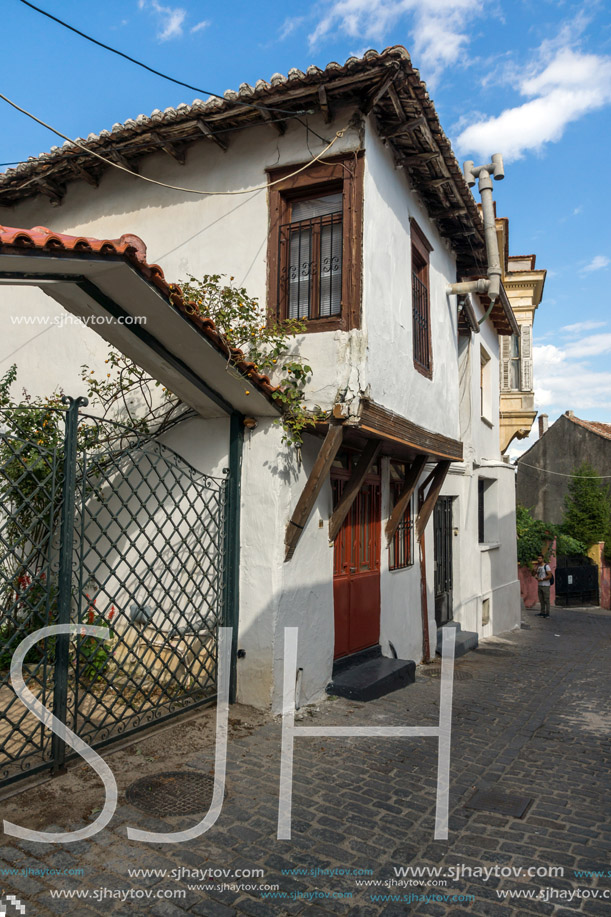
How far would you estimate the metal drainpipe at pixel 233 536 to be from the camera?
234 inches

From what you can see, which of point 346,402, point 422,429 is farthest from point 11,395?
point 422,429

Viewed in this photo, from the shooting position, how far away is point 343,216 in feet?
20.4

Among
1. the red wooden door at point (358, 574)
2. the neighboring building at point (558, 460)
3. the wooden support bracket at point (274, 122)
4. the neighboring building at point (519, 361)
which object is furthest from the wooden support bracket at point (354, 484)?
the neighboring building at point (558, 460)

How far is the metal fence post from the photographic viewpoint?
4281mm

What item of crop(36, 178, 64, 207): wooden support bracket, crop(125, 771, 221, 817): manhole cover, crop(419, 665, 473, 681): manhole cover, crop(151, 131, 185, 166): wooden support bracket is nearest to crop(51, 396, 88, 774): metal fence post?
crop(125, 771, 221, 817): manhole cover

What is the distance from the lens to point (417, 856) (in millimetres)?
3562

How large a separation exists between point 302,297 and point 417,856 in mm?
5068

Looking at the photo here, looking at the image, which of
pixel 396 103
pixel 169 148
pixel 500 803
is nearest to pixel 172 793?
pixel 500 803

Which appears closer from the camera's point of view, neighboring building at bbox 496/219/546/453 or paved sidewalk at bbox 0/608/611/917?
paved sidewalk at bbox 0/608/611/917

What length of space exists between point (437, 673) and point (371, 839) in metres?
5.22

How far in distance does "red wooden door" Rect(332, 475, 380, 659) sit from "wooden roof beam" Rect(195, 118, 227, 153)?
13.1 ft

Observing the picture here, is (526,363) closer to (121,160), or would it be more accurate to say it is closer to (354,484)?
(354,484)

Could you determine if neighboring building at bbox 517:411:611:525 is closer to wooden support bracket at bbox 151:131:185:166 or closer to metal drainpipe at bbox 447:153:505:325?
metal drainpipe at bbox 447:153:505:325

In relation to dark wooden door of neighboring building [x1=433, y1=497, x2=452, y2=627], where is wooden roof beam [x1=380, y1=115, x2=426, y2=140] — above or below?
above
